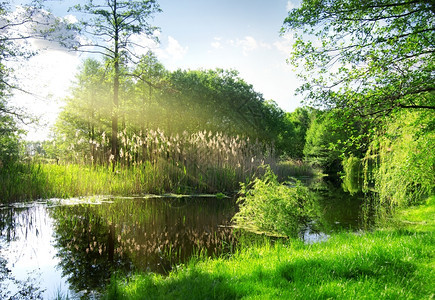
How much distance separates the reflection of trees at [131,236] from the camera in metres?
4.59

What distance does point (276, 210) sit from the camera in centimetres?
658

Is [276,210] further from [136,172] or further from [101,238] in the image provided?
[136,172]

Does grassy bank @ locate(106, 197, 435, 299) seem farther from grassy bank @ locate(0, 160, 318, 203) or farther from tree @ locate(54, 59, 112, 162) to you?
tree @ locate(54, 59, 112, 162)

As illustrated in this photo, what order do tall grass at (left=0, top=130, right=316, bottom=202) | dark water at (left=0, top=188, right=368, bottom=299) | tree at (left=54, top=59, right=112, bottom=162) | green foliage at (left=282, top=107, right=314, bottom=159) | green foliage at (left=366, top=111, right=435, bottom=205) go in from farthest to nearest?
1. green foliage at (left=282, top=107, right=314, bottom=159)
2. tree at (left=54, top=59, right=112, bottom=162)
3. tall grass at (left=0, top=130, right=316, bottom=202)
4. green foliage at (left=366, top=111, right=435, bottom=205)
5. dark water at (left=0, top=188, right=368, bottom=299)

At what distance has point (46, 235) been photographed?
6.05m

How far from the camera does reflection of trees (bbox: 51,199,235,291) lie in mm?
4586

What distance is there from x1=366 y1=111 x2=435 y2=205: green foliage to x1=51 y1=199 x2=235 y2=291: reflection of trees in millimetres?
4529

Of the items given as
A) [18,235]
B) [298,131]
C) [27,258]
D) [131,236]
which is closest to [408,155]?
[131,236]

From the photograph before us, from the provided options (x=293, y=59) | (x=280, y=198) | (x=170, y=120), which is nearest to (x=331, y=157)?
(x=170, y=120)

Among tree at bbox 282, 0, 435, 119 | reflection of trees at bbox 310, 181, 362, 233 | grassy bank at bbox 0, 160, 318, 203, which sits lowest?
reflection of trees at bbox 310, 181, 362, 233

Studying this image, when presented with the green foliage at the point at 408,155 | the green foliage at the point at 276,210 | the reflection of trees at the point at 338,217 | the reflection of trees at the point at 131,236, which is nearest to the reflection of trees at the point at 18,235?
the reflection of trees at the point at 131,236

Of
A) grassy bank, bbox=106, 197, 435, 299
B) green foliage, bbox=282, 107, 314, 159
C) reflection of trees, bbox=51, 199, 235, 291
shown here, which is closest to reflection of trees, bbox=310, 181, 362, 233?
reflection of trees, bbox=51, 199, 235, 291

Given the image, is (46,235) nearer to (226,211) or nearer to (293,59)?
(226,211)

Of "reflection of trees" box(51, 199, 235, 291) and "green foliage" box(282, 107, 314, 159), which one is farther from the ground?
"green foliage" box(282, 107, 314, 159)
